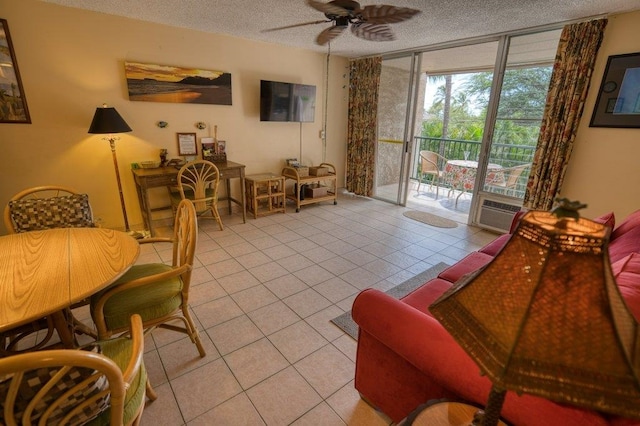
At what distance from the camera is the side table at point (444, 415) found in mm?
906

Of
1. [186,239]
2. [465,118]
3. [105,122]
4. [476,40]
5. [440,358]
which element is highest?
[476,40]

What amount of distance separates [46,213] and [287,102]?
3.20 meters

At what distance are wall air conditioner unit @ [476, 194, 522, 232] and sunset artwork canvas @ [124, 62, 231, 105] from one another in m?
3.60

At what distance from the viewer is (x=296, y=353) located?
1846 mm

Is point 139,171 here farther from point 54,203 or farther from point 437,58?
point 437,58

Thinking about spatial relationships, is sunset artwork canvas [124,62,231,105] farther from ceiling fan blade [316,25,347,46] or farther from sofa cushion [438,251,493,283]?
sofa cushion [438,251,493,283]

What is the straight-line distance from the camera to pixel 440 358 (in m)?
1.02

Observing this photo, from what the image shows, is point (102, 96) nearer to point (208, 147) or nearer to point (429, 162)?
point (208, 147)

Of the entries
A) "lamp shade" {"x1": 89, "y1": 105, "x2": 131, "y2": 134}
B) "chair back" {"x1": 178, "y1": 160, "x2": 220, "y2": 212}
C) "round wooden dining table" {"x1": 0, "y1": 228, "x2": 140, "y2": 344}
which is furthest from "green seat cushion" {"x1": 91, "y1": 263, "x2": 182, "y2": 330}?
"lamp shade" {"x1": 89, "y1": 105, "x2": 131, "y2": 134}

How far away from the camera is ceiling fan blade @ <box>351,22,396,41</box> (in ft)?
7.66

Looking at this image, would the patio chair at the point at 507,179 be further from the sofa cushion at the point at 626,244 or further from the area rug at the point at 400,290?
the sofa cushion at the point at 626,244

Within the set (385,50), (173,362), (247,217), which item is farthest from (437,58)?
(173,362)

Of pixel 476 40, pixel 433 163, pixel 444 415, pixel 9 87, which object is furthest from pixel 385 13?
pixel 433 163

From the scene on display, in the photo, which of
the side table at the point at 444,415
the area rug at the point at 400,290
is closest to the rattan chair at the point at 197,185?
the area rug at the point at 400,290
